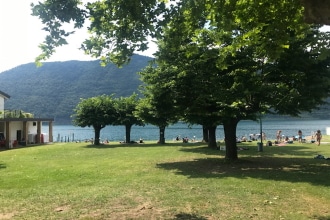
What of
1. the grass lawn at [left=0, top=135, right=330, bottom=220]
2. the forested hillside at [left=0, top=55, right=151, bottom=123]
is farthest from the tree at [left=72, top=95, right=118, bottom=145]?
the forested hillside at [left=0, top=55, right=151, bottom=123]

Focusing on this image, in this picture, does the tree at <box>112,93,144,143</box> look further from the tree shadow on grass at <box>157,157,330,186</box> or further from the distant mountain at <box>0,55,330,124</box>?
the distant mountain at <box>0,55,330,124</box>

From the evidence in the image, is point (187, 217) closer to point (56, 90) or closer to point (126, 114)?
point (126, 114)

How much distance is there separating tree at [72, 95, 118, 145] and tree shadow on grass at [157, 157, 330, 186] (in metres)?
25.1

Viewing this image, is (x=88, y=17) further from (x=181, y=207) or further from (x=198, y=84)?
(x=198, y=84)

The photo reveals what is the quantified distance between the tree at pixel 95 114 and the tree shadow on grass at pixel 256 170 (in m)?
25.1

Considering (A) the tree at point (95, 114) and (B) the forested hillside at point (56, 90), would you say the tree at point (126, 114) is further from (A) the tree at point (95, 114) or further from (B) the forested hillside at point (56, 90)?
(B) the forested hillside at point (56, 90)

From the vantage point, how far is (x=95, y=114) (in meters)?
43.4

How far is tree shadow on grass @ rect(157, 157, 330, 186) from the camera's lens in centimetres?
1429

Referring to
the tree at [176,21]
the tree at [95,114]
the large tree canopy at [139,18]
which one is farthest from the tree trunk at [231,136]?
the tree at [95,114]

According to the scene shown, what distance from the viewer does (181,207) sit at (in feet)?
30.8

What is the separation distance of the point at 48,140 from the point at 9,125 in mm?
11231

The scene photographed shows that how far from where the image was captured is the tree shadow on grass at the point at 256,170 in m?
14.3

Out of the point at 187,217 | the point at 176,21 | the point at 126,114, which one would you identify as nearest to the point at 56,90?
the point at 126,114

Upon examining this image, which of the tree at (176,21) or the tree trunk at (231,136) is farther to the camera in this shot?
the tree trunk at (231,136)
